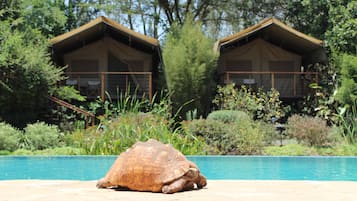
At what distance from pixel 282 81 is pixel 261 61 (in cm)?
118

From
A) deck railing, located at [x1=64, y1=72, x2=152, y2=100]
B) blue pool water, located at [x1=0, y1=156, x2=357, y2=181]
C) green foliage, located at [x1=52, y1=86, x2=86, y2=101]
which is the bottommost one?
blue pool water, located at [x1=0, y1=156, x2=357, y2=181]

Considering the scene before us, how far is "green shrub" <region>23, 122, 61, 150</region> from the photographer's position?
12.3 meters

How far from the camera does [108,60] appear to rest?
20.0 m

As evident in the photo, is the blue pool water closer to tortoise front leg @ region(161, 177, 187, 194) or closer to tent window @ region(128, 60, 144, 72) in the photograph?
tortoise front leg @ region(161, 177, 187, 194)

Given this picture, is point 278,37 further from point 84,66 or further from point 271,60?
point 84,66

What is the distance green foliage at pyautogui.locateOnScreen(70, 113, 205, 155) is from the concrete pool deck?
18.7 feet

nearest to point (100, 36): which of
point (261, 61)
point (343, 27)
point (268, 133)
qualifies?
point (261, 61)

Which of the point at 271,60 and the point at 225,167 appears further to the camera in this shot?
the point at 271,60

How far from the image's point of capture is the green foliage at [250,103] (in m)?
15.7

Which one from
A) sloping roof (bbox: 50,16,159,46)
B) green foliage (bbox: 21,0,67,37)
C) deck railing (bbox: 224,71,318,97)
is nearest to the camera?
sloping roof (bbox: 50,16,159,46)

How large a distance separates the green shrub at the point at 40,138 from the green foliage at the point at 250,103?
5567 mm

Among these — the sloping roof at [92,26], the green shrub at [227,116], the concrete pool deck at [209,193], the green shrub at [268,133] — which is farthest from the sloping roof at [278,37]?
the concrete pool deck at [209,193]

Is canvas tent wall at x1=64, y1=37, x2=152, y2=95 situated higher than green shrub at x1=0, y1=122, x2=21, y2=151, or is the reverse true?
canvas tent wall at x1=64, y1=37, x2=152, y2=95

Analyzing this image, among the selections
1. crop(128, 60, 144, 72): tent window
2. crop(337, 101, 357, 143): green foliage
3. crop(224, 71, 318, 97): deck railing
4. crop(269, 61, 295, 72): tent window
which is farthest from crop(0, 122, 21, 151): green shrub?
crop(269, 61, 295, 72): tent window
